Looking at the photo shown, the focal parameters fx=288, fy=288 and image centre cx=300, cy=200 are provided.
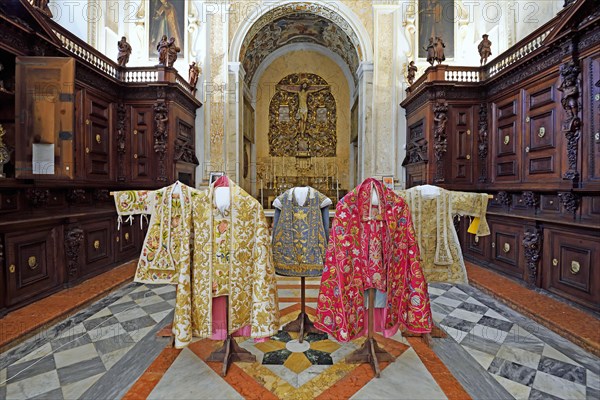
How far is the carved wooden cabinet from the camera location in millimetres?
3877

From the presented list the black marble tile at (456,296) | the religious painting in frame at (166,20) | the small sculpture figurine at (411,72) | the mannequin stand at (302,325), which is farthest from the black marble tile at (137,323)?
the small sculpture figurine at (411,72)

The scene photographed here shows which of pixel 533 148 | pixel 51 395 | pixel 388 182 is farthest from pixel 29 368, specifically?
pixel 533 148

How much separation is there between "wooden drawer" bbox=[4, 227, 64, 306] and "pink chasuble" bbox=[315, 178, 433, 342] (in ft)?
12.6

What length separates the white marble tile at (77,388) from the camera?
7.41ft

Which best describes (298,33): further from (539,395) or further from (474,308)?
(539,395)

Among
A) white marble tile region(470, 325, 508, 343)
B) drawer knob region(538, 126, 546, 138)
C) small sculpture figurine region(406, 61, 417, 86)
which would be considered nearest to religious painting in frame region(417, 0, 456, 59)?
small sculpture figurine region(406, 61, 417, 86)

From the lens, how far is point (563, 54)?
4238 mm

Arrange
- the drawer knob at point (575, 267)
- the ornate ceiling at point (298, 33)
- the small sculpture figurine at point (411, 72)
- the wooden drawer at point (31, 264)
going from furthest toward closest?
the ornate ceiling at point (298, 33), the small sculpture figurine at point (411, 72), the drawer knob at point (575, 267), the wooden drawer at point (31, 264)

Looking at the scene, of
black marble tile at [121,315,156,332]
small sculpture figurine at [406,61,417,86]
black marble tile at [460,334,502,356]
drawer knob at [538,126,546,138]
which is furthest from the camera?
small sculpture figurine at [406,61,417,86]

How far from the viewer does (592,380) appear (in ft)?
8.01

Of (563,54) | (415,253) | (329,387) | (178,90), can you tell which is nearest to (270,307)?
(329,387)

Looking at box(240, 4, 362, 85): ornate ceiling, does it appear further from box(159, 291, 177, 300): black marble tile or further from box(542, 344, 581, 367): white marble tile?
box(542, 344, 581, 367): white marble tile

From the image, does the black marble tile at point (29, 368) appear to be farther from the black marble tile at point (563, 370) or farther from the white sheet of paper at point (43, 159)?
the black marble tile at point (563, 370)

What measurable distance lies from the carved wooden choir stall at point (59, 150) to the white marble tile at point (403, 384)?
4.25 meters
